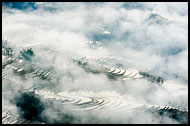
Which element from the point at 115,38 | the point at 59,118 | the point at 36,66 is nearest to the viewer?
the point at 59,118

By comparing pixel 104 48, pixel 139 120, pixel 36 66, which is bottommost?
pixel 139 120

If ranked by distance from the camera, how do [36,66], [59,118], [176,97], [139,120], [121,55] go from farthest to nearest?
[121,55] → [176,97] → [36,66] → [139,120] → [59,118]

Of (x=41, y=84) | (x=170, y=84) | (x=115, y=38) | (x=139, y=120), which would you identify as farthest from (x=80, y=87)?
(x=115, y=38)

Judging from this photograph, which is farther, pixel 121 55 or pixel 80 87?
pixel 121 55

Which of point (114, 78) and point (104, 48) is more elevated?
point (104, 48)

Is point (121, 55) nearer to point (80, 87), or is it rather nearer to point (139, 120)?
point (80, 87)

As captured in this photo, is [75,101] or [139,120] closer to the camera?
[139,120]

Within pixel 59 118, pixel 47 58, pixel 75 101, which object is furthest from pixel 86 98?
pixel 47 58

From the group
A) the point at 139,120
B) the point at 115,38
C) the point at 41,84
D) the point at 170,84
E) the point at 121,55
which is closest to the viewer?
the point at 139,120

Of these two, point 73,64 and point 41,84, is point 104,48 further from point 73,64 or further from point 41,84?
point 41,84
